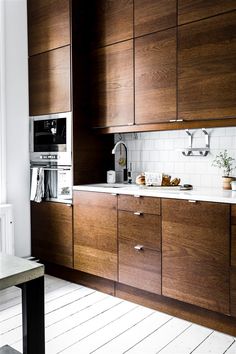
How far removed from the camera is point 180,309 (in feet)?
8.59

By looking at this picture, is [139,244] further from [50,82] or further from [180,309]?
[50,82]

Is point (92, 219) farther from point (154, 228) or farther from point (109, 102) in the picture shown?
point (109, 102)

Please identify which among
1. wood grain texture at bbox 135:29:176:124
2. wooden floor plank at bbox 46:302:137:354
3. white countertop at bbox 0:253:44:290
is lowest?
wooden floor plank at bbox 46:302:137:354

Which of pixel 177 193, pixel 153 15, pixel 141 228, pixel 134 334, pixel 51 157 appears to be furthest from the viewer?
pixel 51 157

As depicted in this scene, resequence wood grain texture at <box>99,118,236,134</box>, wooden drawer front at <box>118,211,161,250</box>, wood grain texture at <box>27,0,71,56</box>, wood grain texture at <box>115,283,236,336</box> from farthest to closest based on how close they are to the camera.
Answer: wood grain texture at <box>27,0,71,56</box>, wooden drawer front at <box>118,211,161,250</box>, wood grain texture at <box>99,118,236,134</box>, wood grain texture at <box>115,283,236,336</box>

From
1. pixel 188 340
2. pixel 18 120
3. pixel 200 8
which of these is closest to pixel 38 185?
pixel 18 120

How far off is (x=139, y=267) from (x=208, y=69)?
1534mm

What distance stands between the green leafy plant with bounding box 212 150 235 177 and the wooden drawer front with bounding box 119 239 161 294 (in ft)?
2.85

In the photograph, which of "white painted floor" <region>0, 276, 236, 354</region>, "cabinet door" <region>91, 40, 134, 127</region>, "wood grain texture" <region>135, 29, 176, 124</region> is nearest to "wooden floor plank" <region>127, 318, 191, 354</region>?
"white painted floor" <region>0, 276, 236, 354</region>

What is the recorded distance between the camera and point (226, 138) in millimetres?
2926

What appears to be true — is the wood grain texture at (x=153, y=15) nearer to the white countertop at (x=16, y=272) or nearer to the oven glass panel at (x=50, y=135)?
the oven glass panel at (x=50, y=135)

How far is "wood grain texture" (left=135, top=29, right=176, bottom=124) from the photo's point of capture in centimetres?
279

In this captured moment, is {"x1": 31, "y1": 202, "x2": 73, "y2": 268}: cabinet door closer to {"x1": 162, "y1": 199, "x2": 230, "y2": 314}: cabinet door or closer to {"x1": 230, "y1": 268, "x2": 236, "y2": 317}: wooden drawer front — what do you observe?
{"x1": 162, "y1": 199, "x2": 230, "y2": 314}: cabinet door

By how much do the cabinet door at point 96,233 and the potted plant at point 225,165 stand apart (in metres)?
0.87
